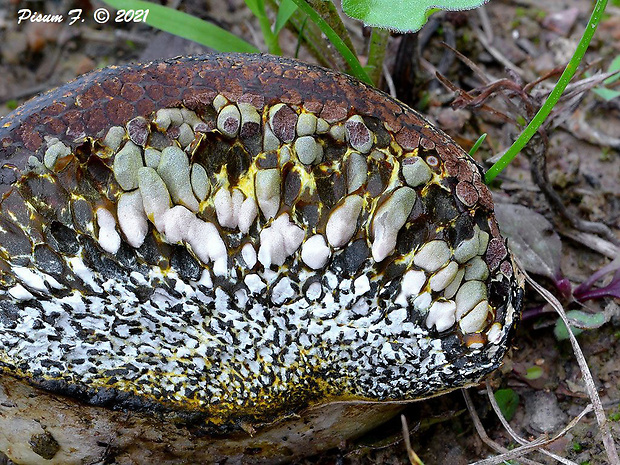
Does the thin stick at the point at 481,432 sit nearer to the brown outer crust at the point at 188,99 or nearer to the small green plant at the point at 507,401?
the small green plant at the point at 507,401

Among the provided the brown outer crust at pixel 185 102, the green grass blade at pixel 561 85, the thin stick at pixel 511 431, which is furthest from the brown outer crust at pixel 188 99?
the thin stick at pixel 511 431

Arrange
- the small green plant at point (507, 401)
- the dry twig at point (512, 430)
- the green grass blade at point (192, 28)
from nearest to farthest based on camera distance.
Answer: the dry twig at point (512, 430) < the small green plant at point (507, 401) < the green grass blade at point (192, 28)

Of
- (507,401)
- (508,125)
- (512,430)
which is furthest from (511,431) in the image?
(508,125)

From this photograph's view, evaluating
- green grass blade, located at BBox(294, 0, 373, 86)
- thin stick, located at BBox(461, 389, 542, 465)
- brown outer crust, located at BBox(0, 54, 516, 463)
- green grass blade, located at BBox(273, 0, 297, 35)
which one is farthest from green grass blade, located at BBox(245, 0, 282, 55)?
thin stick, located at BBox(461, 389, 542, 465)

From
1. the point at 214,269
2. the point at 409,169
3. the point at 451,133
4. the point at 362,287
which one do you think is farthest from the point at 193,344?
the point at 451,133

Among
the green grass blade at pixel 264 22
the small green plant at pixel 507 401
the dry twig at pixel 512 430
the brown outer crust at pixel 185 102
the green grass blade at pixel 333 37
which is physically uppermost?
the green grass blade at pixel 264 22

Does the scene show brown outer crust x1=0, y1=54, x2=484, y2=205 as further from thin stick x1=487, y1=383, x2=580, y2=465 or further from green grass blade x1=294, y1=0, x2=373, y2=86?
thin stick x1=487, y1=383, x2=580, y2=465

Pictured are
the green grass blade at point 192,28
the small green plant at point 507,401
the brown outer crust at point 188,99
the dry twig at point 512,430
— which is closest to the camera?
the brown outer crust at point 188,99
